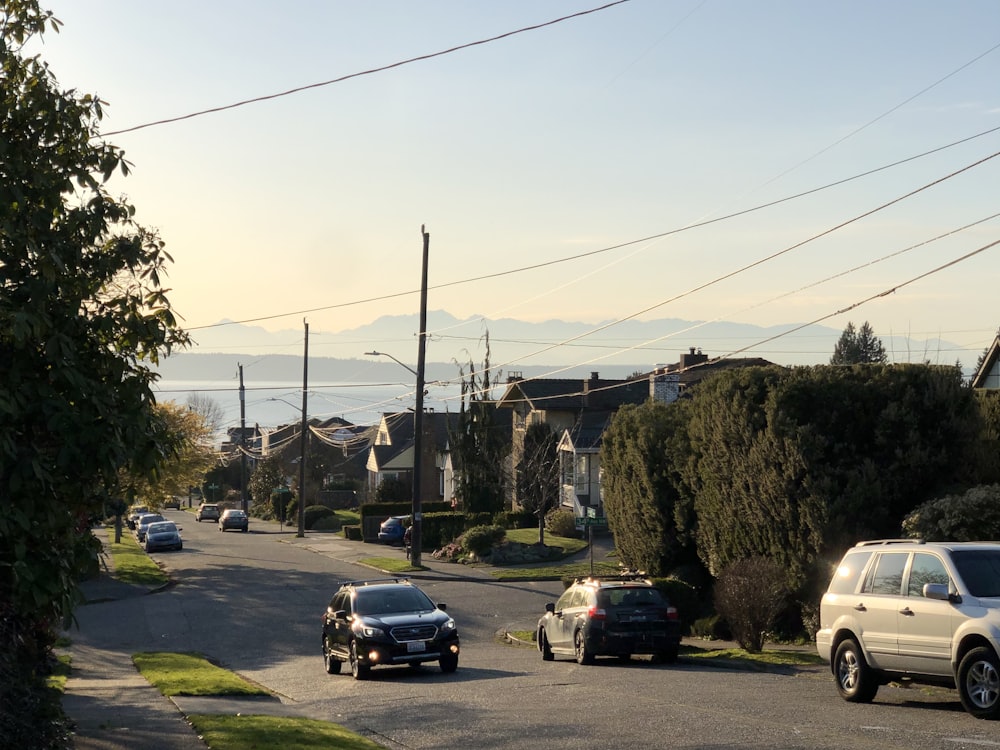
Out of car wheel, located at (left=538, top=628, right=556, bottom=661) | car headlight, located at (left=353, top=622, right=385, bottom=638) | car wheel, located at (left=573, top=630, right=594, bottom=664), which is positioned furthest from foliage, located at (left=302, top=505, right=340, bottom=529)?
car headlight, located at (left=353, top=622, right=385, bottom=638)

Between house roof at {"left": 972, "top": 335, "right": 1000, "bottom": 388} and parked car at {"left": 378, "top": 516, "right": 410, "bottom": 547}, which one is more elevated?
house roof at {"left": 972, "top": 335, "right": 1000, "bottom": 388}

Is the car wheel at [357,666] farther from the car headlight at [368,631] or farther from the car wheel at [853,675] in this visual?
the car wheel at [853,675]

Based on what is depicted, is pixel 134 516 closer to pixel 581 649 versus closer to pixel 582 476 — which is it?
pixel 582 476

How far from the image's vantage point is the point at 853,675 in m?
15.5

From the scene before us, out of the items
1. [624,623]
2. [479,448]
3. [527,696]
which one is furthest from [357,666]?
[479,448]

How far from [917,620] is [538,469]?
51202 millimetres

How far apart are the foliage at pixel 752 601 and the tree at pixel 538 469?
39374mm

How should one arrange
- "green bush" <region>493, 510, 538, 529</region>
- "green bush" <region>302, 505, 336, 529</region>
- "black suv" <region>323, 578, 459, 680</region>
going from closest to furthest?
1. "black suv" <region>323, 578, 459, 680</region>
2. "green bush" <region>493, 510, 538, 529</region>
3. "green bush" <region>302, 505, 336, 529</region>

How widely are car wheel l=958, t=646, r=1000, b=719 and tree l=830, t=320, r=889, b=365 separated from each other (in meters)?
108

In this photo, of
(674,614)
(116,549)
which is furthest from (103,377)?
(116,549)

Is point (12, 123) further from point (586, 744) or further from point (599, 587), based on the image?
point (599, 587)

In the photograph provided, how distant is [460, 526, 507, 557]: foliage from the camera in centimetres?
5519

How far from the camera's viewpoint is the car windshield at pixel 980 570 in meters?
13.6

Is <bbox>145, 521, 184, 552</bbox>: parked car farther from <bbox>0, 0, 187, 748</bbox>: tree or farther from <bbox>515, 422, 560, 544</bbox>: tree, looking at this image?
<bbox>0, 0, 187, 748</bbox>: tree
